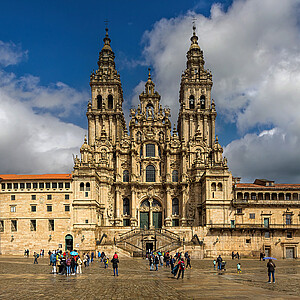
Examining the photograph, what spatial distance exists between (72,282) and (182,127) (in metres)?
58.6

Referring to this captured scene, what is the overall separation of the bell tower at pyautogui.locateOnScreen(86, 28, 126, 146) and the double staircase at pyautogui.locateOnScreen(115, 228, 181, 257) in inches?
939

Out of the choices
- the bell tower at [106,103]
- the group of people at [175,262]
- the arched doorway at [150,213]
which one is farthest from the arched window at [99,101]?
the group of people at [175,262]

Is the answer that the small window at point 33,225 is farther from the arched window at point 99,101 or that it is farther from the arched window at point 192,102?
the arched window at point 192,102

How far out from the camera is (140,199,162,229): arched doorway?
265 ft

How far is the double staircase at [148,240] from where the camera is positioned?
65.5m

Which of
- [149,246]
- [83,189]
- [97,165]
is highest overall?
[97,165]

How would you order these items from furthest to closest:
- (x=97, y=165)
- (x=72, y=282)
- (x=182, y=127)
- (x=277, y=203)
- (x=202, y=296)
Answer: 1. (x=182, y=127)
2. (x=97, y=165)
3. (x=277, y=203)
4. (x=72, y=282)
5. (x=202, y=296)

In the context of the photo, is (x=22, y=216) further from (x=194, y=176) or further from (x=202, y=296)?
(x=202, y=296)

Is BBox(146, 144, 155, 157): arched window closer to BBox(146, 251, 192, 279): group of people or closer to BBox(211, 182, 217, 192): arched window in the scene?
BBox(211, 182, 217, 192): arched window

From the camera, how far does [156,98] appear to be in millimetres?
87500

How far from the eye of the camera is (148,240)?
67438 millimetres

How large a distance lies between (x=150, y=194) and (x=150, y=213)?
3964 mm

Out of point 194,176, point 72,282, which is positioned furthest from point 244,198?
point 72,282

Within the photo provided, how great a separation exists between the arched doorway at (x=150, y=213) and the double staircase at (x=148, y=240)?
1128 centimetres
